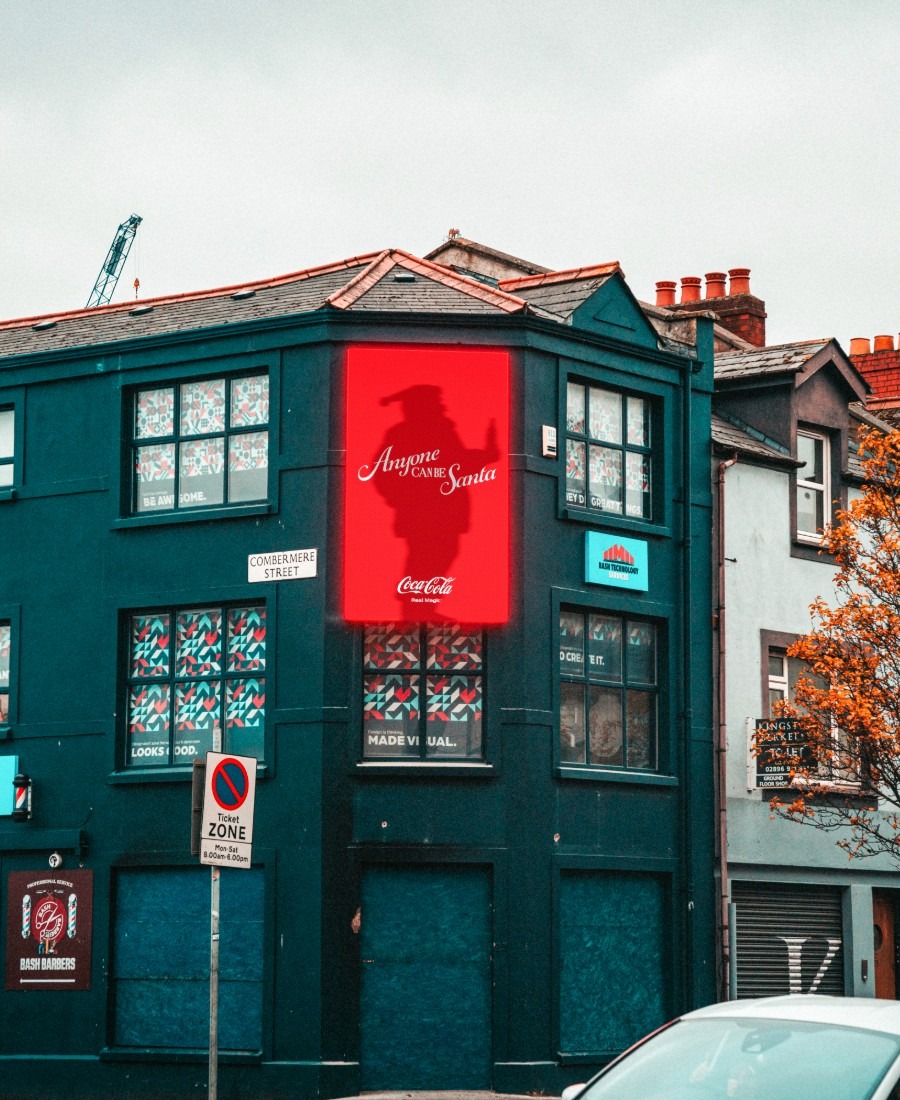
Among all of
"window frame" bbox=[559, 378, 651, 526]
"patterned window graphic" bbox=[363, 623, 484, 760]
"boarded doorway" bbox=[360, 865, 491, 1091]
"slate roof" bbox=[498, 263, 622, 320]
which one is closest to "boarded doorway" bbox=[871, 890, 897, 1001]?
"window frame" bbox=[559, 378, 651, 526]

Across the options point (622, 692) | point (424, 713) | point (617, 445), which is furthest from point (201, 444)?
point (622, 692)

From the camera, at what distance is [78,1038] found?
20.8 metres

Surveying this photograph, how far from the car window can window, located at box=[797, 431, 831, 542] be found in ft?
54.3

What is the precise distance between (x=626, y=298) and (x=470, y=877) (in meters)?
7.39

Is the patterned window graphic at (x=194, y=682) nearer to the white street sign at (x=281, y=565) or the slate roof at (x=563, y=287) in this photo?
the white street sign at (x=281, y=565)

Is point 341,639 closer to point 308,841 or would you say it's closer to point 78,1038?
point 308,841

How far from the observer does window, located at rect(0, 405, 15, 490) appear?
22812mm

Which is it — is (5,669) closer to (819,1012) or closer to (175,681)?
(175,681)

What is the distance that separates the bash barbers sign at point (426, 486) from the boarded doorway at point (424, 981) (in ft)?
9.77

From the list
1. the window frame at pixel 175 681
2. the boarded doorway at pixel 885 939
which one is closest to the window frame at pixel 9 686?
the window frame at pixel 175 681

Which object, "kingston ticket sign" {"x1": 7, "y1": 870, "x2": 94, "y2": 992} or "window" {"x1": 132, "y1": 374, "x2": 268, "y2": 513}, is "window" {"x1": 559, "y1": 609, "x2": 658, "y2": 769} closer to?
"window" {"x1": 132, "y1": 374, "x2": 268, "y2": 513}

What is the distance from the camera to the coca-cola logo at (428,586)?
20.1 m

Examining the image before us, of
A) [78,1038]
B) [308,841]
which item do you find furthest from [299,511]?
[78,1038]

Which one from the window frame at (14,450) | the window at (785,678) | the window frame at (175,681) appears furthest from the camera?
the window at (785,678)
